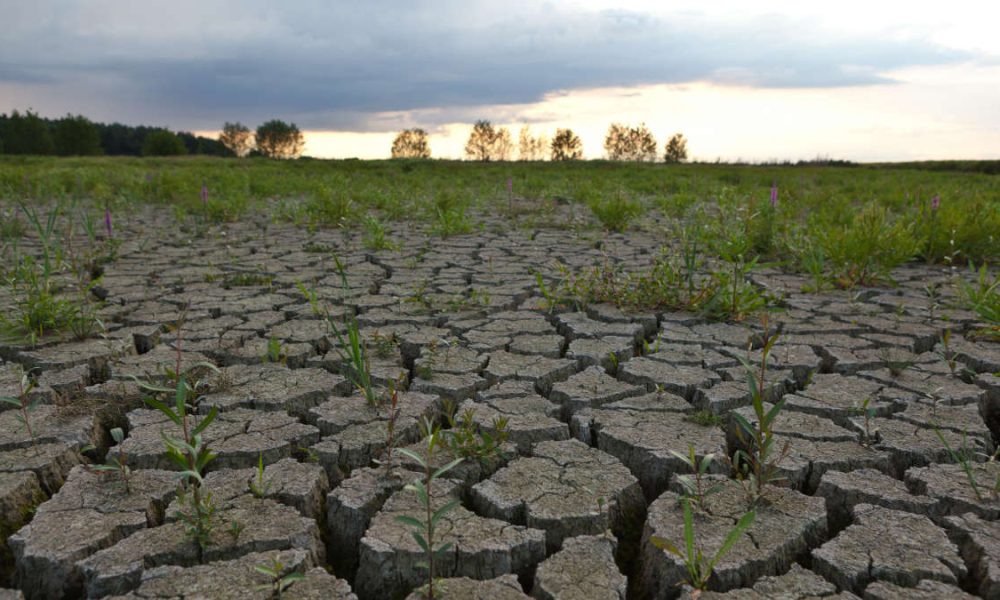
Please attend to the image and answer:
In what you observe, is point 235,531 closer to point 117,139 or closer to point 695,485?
point 695,485

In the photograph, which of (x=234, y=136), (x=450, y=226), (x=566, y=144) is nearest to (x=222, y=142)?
(x=234, y=136)

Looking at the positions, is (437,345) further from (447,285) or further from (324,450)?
(447,285)

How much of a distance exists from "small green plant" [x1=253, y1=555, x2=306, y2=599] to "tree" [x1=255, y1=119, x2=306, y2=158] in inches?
2405

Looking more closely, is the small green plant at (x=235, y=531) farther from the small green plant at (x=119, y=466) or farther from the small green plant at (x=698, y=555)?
the small green plant at (x=698, y=555)

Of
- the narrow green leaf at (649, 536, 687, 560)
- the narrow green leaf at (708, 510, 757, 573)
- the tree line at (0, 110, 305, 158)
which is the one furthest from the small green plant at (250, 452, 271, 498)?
the tree line at (0, 110, 305, 158)

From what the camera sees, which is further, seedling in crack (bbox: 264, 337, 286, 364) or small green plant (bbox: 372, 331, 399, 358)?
small green plant (bbox: 372, 331, 399, 358)

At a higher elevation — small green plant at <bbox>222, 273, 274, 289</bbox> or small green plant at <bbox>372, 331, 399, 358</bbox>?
small green plant at <bbox>222, 273, 274, 289</bbox>

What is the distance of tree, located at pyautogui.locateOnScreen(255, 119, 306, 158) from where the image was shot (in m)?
59.5

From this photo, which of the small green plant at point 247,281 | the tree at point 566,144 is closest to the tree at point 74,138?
the tree at point 566,144

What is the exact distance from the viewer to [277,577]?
1.62 metres

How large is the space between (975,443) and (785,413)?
0.61 m

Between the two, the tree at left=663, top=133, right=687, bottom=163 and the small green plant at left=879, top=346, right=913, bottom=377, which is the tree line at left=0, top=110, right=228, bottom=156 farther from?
the small green plant at left=879, top=346, right=913, bottom=377

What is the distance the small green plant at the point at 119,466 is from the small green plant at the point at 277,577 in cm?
66

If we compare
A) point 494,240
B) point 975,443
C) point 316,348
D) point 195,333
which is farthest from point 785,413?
point 494,240
